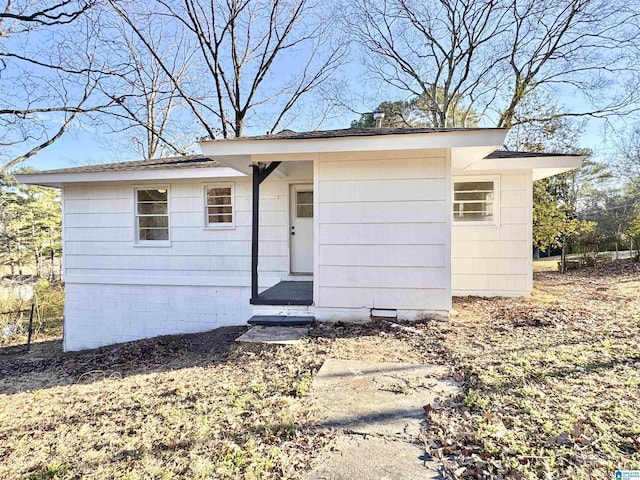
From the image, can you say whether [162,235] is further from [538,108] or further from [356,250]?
[538,108]

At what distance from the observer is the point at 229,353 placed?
4.39 m

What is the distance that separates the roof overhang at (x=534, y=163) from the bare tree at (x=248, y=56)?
40.8 feet

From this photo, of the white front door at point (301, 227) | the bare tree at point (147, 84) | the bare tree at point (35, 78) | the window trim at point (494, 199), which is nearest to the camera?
the window trim at point (494, 199)

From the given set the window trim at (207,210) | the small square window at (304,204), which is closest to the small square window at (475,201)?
the small square window at (304,204)

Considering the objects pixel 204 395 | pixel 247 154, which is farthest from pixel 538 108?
pixel 204 395

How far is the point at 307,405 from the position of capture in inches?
110

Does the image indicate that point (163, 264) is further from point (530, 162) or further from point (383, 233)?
point (530, 162)

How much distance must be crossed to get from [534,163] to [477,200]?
1.21 m

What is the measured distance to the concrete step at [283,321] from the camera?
5.04m

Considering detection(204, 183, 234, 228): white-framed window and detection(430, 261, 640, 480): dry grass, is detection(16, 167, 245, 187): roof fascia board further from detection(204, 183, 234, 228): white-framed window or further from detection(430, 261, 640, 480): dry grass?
detection(430, 261, 640, 480): dry grass

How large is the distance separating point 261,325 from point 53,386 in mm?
2603

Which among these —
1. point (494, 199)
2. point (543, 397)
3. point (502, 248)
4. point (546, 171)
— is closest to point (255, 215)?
point (543, 397)

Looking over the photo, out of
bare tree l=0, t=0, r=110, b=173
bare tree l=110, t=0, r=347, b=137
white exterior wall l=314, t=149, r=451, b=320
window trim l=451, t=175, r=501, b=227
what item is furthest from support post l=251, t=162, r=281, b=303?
bare tree l=110, t=0, r=347, b=137

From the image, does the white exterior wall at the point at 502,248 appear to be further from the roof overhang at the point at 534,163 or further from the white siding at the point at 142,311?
the white siding at the point at 142,311
